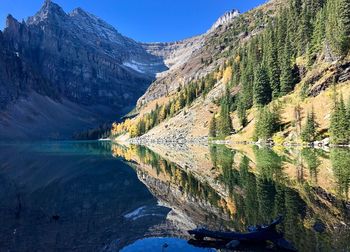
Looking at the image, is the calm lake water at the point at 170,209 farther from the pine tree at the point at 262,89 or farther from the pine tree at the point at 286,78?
the pine tree at the point at 262,89

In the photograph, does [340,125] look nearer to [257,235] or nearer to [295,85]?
[295,85]

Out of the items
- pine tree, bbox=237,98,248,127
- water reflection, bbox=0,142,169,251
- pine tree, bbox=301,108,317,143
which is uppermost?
pine tree, bbox=237,98,248,127

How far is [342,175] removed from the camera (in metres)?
33.3

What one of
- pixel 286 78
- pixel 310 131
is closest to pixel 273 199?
pixel 310 131

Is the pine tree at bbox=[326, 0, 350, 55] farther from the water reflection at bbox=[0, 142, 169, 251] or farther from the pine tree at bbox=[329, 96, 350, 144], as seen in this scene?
the water reflection at bbox=[0, 142, 169, 251]

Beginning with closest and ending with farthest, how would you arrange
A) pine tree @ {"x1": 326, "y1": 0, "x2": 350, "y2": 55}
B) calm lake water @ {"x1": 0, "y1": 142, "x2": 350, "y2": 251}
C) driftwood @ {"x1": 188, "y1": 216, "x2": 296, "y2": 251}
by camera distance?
driftwood @ {"x1": 188, "y1": 216, "x2": 296, "y2": 251}, calm lake water @ {"x1": 0, "y1": 142, "x2": 350, "y2": 251}, pine tree @ {"x1": 326, "y1": 0, "x2": 350, "y2": 55}

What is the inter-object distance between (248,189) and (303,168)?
14482mm

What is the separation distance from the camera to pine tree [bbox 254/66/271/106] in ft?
393

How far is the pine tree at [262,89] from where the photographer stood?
393 ft

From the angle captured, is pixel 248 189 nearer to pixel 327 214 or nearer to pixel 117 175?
pixel 327 214

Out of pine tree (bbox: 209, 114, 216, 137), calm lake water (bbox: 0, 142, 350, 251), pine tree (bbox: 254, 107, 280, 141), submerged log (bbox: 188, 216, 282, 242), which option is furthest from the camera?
pine tree (bbox: 209, 114, 216, 137)

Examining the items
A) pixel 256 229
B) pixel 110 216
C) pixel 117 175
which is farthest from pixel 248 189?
pixel 117 175

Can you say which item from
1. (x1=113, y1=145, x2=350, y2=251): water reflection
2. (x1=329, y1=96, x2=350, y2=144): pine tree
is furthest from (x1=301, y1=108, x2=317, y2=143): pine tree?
(x1=113, y1=145, x2=350, y2=251): water reflection

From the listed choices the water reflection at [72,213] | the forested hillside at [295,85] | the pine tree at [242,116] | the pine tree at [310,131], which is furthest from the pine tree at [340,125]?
the pine tree at [242,116]
